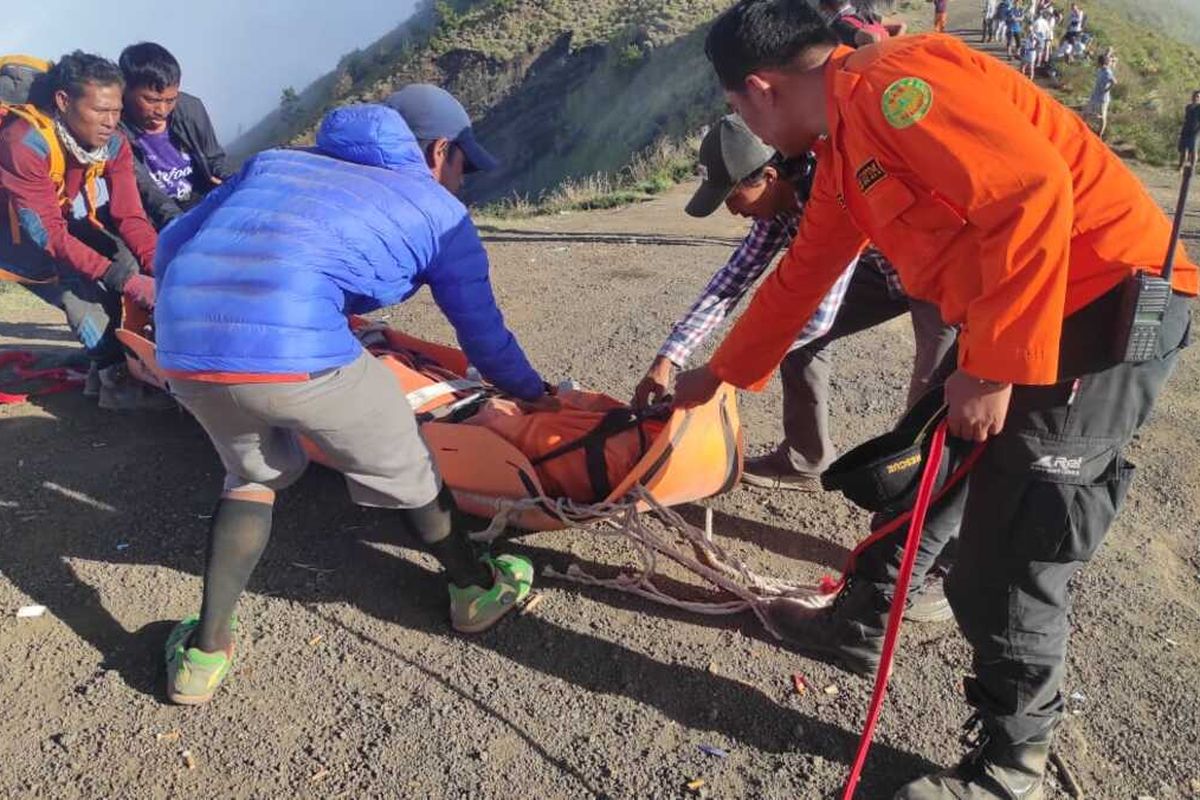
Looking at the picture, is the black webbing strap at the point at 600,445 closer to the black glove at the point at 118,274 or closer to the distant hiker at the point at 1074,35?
the black glove at the point at 118,274

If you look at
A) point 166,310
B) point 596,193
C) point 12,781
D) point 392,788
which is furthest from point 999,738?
point 596,193

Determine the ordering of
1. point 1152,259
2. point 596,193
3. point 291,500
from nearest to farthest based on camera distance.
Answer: point 1152,259
point 291,500
point 596,193

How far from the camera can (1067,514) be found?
2053mm

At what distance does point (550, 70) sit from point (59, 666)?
39.8m

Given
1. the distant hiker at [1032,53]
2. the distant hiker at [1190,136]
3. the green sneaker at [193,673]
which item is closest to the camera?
the distant hiker at [1190,136]

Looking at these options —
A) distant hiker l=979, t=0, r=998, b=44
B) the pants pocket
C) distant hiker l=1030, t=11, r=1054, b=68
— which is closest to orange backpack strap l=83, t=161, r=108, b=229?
the pants pocket

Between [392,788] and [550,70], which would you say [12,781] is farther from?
[550,70]

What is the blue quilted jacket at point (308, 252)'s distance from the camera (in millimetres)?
2389

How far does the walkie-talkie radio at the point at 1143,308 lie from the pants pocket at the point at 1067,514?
317 mm

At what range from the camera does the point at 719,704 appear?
2.80m

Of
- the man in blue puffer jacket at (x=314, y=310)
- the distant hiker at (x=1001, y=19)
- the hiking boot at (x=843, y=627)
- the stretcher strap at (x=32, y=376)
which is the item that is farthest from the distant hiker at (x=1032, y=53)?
the man in blue puffer jacket at (x=314, y=310)

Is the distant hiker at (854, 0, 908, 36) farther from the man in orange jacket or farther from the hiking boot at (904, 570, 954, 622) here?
the hiking boot at (904, 570, 954, 622)

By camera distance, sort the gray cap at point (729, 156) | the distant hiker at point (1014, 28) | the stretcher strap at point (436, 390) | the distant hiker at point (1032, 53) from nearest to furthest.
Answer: the gray cap at point (729, 156), the stretcher strap at point (436, 390), the distant hiker at point (1032, 53), the distant hiker at point (1014, 28)

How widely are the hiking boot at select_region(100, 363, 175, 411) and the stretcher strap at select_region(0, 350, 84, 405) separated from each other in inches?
16.6
